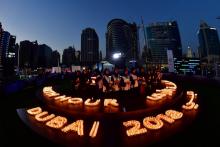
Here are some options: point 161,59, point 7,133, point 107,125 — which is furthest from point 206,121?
point 161,59

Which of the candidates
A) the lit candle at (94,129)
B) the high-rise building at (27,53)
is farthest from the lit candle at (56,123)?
the high-rise building at (27,53)

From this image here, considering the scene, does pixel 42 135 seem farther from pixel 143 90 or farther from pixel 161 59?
pixel 161 59

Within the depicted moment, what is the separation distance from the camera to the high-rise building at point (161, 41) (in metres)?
181

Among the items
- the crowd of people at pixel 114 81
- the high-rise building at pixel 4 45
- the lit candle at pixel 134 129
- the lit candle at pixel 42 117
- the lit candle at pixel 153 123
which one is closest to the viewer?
the lit candle at pixel 134 129

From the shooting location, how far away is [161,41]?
187750mm

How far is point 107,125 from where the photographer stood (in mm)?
8953

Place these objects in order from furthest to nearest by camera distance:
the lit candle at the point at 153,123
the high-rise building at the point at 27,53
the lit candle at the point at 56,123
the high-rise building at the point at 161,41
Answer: the high-rise building at the point at 161,41
the high-rise building at the point at 27,53
the lit candle at the point at 56,123
the lit candle at the point at 153,123

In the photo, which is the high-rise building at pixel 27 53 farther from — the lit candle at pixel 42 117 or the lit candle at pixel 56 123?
the lit candle at pixel 56 123

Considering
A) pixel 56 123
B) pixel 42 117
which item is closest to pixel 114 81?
pixel 42 117

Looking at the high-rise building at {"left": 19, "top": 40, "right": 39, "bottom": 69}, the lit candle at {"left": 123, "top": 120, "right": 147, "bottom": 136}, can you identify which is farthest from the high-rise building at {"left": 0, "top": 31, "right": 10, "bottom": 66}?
the lit candle at {"left": 123, "top": 120, "right": 147, "bottom": 136}

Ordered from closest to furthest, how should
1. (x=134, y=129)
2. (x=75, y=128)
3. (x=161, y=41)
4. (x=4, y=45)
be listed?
(x=134, y=129) → (x=75, y=128) → (x=4, y=45) → (x=161, y=41)

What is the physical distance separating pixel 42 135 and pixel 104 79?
8.05 metres

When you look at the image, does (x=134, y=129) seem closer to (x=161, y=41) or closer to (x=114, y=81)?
(x=114, y=81)

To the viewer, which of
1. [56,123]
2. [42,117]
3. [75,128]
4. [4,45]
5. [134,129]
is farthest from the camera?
[4,45]
